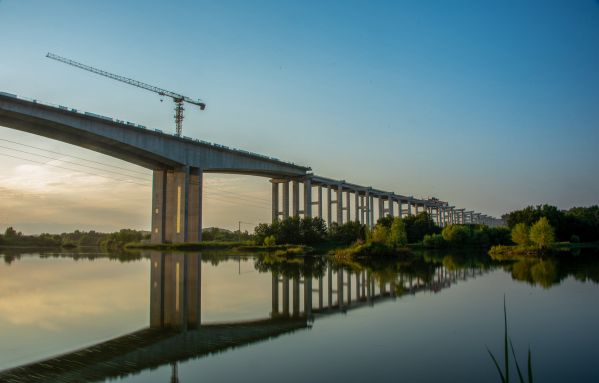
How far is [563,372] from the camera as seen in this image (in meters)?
6.50

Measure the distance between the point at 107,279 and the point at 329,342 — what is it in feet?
43.3

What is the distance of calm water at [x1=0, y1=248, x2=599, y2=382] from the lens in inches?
259

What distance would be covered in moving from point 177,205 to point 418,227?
28731 mm

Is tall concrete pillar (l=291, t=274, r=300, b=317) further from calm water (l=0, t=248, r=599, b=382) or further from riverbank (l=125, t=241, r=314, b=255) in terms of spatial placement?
riverbank (l=125, t=241, r=314, b=255)

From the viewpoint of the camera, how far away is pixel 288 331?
920cm

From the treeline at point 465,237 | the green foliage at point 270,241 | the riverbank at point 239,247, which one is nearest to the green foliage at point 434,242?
the treeline at point 465,237

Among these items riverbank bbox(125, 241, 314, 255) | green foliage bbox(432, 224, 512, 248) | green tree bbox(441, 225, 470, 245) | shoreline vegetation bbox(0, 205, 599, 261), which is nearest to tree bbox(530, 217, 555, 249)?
shoreline vegetation bbox(0, 205, 599, 261)

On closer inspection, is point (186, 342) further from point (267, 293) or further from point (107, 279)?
point (107, 279)

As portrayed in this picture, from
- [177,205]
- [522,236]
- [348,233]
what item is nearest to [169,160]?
[177,205]

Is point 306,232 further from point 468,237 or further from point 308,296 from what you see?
point 308,296

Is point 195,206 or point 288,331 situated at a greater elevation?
point 195,206

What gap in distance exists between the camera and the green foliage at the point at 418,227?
56800 mm

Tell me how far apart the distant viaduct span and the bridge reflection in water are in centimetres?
2480

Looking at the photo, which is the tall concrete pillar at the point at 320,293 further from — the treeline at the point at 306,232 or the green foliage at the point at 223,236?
the green foliage at the point at 223,236
